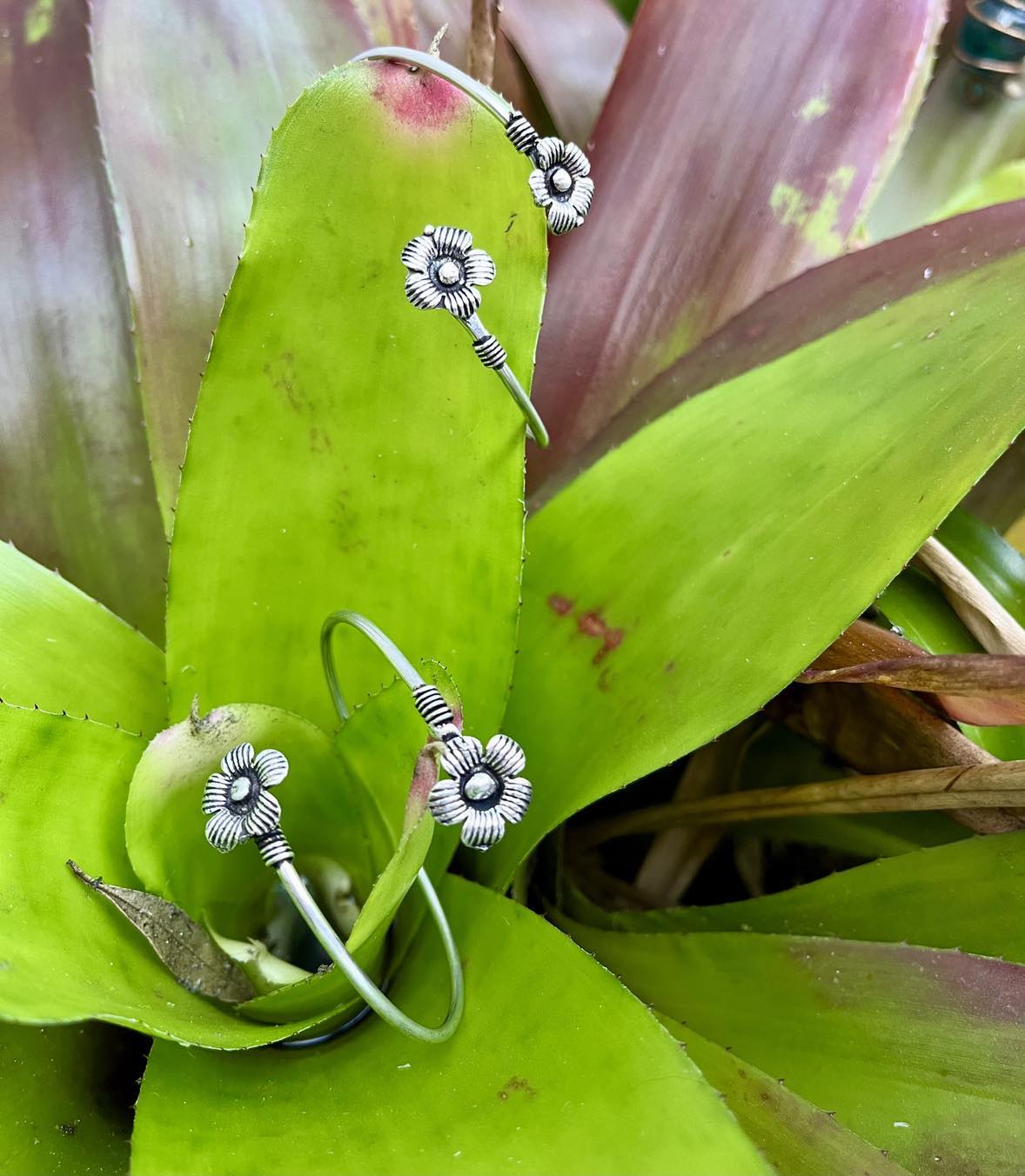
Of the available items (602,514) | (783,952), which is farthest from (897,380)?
(783,952)

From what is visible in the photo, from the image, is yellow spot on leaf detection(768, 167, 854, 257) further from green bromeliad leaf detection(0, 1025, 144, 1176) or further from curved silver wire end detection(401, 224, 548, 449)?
green bromeliad leaf detection(0, 1025, 144, 1176)

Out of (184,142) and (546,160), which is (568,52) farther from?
(546,160)

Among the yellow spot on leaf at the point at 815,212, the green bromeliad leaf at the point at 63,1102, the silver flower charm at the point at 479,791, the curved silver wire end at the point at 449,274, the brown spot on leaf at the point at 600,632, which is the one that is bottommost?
the green bromeliad leaf at the point at 63,1102

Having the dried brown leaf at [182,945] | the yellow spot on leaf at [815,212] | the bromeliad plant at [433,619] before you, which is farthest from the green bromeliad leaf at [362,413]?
the yellow spot on leaf at [815,212]

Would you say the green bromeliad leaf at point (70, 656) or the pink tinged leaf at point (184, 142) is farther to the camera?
the pink tinged leaf at point (184, 142)

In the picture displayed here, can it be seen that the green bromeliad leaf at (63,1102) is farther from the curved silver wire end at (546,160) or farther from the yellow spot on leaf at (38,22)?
the yellow spot on leaf at (38,22)

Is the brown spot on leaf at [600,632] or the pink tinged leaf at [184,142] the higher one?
the pink tinged leaf at [184,142]

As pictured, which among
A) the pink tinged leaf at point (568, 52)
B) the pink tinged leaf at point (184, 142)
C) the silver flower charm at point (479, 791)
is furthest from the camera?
the pink tinged leaf at point (568, 52)
